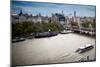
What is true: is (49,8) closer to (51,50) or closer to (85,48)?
(51,50)

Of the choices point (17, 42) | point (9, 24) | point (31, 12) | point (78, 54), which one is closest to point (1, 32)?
point (9, 24)

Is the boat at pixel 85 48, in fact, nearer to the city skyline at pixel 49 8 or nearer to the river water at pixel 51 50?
the river water at pixel 51 50

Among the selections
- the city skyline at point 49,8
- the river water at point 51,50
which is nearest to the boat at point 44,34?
the river water at point 51,50

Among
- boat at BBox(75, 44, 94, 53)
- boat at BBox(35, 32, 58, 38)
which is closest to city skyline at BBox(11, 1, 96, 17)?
boat at BBox(35, 32, 58, 38)

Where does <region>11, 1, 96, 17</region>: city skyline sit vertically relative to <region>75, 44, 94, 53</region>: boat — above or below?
above

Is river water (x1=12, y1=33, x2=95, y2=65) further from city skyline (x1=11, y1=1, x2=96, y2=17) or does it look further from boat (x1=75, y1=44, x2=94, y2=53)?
city skyline (x1=11, y1=1, x2=96, y2=17)
